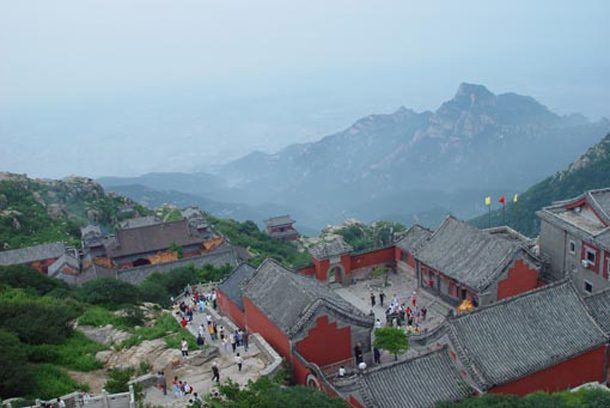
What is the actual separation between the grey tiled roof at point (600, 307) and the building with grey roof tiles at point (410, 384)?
22.8ft

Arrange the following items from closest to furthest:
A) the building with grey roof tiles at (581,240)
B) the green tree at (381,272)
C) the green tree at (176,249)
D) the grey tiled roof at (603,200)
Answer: the building with grey roof tiles at (581,240)
the grey tiled roof at (603,200)
the green tree at (381,272)
the green tree at (176,249)

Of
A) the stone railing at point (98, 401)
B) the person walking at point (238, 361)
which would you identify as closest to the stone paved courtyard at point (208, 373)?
the person walking at point (238, 361)

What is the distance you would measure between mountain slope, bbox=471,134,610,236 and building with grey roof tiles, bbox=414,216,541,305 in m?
48.6

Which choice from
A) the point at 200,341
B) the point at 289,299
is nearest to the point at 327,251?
the point at 289,299

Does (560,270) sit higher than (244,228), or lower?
higher

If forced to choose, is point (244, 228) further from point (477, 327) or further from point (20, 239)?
point (477, 327)

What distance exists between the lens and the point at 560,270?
107 feet

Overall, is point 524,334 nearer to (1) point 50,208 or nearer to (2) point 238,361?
(2) point 238,361

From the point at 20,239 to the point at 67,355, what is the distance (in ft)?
147

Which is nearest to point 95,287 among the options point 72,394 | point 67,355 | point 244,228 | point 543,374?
point 67,355

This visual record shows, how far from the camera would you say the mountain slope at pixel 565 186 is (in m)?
81.5

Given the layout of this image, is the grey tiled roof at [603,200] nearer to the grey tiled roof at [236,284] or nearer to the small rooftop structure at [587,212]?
the small rooftop structure at [587,212]

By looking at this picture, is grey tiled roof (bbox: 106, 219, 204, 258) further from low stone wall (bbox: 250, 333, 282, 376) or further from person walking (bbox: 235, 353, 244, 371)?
person walking (bbox: 235, 353, 244, 371)

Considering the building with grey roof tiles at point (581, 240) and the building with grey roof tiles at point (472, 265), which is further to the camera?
the building with grey roof tiles at point (472, 265)
